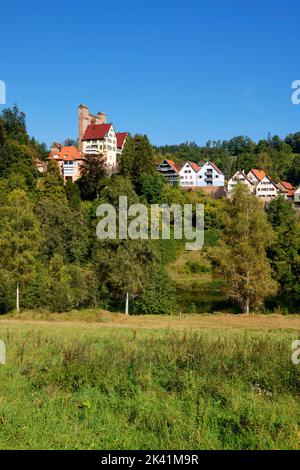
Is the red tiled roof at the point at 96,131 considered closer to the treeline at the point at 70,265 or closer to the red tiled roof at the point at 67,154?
the red tiled roof at the point at 67,154

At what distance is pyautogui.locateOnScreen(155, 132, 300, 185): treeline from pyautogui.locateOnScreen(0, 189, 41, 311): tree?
2874 inches

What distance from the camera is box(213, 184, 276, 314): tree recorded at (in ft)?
87.1

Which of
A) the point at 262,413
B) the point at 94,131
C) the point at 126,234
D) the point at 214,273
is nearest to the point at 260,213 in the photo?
the point at 214,273

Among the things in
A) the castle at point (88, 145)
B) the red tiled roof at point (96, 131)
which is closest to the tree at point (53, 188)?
the castle at point (88, 145)

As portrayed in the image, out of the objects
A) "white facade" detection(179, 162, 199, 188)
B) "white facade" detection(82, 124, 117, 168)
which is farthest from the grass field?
"white facade" detection(179, 162, 199, 188)

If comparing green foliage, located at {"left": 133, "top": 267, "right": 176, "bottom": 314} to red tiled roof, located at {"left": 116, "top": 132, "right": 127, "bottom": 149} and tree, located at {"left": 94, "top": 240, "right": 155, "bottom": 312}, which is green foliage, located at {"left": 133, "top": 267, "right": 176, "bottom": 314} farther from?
red tiled roof, located at {"left": 116, "top": 132, "right": 127, "bottom": 149}

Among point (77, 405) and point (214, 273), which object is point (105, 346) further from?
point (214, 273)

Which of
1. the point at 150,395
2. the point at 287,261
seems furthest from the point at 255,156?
the point at 150,395

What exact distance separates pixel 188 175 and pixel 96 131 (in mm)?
19042

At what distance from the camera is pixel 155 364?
9141 millimetres

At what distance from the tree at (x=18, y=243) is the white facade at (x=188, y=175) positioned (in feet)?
193

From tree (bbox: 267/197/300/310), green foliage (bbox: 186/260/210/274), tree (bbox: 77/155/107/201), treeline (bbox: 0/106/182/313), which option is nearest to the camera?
treeline (bbox: 0/106/182/313)
